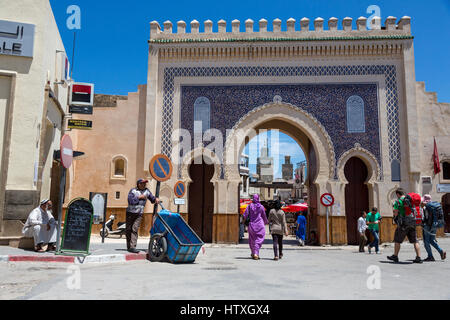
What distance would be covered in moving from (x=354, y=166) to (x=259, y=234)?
8.64m

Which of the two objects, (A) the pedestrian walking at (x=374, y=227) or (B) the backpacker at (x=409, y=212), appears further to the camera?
(A) the pedestrian walking at (x=374, y=227)

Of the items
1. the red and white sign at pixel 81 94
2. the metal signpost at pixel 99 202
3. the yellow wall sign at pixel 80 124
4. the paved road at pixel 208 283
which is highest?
the red and white sign at pixel 81 94

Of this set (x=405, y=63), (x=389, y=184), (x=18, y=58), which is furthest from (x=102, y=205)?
(x=405, y=63)

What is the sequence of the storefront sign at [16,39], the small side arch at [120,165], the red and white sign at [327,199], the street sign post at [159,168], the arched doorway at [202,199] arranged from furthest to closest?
the arched doorway at [202,199] → the small side arch at [120,165] → the red and white sign at [327,199] → the storefront sign at [16,39] → the street sign post at [159,168]

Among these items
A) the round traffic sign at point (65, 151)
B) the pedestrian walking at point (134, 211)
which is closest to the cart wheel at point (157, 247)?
the pedestrian walking at point (134, 211)

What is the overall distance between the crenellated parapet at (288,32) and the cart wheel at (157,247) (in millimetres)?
11091

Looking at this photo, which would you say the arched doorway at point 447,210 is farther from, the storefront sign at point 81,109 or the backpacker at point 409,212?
the storefront sign at point 81,109

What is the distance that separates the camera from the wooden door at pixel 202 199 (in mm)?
16969

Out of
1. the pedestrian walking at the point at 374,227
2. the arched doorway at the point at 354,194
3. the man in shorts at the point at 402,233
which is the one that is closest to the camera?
the man in shorts at the point at 402,233

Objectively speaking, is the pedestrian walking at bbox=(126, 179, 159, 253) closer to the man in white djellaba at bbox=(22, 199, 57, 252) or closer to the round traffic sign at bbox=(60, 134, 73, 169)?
the round traffic sign at bbox=(60, 134, 73, 169)

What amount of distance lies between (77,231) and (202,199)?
9.65m

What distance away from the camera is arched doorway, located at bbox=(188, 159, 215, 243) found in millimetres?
16969

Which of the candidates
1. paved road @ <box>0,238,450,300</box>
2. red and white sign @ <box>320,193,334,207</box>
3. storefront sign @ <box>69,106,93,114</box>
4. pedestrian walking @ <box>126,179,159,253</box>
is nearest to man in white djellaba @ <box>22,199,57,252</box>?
paved road @ <box>0,238,450,300</box>

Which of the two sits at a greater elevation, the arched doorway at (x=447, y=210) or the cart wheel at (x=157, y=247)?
the arched doorway at (x=447, y=210)
